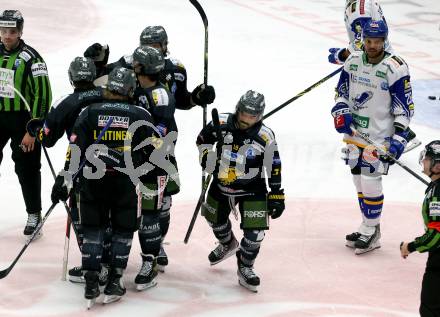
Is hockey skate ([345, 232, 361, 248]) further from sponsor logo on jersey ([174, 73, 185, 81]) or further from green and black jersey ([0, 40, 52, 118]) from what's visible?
green and black jersey ([0, 40, 52, 118])

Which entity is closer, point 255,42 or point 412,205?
point 412,205

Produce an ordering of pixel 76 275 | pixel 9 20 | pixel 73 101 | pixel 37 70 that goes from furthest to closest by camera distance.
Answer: pixel 37 70
pixel 9 20
pixel 76 275
pixel 73 101

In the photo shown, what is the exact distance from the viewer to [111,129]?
5.39 meters

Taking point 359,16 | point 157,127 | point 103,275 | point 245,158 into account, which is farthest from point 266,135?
point 359,16

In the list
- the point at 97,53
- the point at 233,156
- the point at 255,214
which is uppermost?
the point at 97,53

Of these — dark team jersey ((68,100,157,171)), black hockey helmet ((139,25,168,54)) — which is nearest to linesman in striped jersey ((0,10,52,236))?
black hockey helmet ((139,25,168,54))

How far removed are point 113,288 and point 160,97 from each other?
1.15 metres

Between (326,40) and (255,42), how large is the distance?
3.12 feet

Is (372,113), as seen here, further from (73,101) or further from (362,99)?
(73,101)

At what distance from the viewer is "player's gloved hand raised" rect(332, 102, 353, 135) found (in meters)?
6.57

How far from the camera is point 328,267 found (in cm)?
641

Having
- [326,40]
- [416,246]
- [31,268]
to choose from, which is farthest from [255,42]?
[416,246]

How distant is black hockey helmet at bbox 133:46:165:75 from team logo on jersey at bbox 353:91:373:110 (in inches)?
60.8

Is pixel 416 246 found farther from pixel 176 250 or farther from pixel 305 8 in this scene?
pixel 305 8
